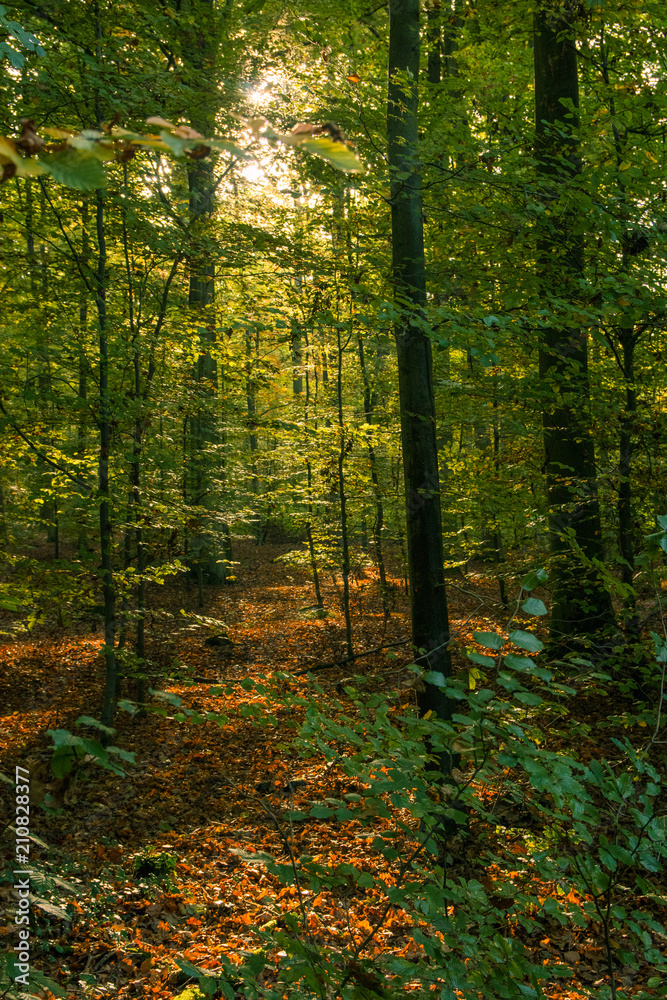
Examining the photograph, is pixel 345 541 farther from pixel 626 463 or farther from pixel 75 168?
pixel 75 168

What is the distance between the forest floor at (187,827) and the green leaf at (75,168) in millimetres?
1593

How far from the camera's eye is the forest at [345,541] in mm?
1869

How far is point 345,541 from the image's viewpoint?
8.36m

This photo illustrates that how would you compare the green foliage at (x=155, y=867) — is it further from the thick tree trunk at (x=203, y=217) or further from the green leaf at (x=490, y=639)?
the green leaf at (x=490, y=639)

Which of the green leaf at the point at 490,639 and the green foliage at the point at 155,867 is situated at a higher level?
the green leaf at the point at 490,639

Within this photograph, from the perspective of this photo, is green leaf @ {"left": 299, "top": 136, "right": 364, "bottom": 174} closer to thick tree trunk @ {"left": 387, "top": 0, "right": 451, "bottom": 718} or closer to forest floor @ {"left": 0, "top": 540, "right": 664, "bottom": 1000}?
forest floor @ {"left": 0, "top": 540, "right": 664, "bottom": 1000}

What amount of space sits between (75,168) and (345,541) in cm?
762

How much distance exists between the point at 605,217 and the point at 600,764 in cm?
344

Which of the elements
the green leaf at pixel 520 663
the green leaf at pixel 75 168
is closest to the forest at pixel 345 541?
the green leaf at pixel 75 168

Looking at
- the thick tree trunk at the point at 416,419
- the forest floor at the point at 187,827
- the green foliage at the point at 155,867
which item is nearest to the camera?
the forest floor at the point at 187,827

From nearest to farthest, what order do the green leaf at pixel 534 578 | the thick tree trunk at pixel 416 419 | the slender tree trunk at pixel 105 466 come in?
the green leaf at pixel 534 578
the thick tree trunk at pixel 416 419
the slender tree trunk at pixel 105 466

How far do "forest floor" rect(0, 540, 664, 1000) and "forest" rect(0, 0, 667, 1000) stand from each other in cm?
3

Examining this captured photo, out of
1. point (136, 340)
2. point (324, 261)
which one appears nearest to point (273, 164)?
point (324, 261)

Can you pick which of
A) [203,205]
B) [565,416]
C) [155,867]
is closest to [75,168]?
[155,867]
